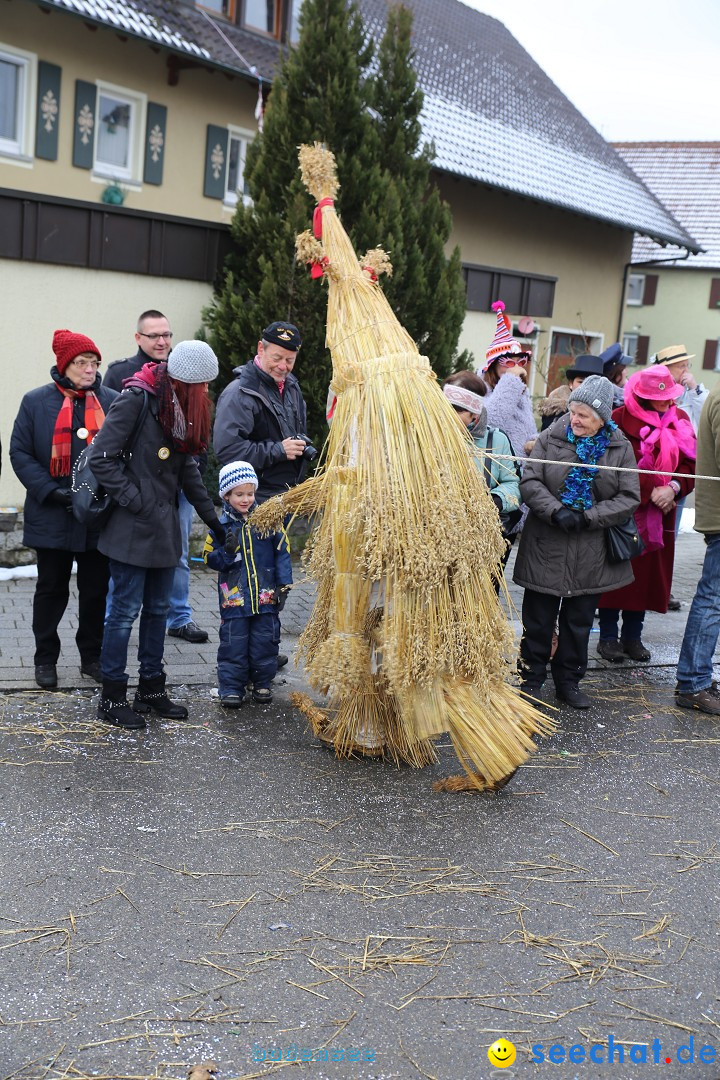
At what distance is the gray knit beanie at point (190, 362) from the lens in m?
4.93

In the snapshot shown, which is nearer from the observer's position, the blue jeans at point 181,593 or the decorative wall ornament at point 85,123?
the blue jeans at point 181,593

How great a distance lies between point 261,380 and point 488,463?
1294 millimetres

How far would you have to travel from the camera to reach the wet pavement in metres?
2.87

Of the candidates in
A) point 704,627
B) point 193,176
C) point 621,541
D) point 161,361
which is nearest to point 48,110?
point 193,176

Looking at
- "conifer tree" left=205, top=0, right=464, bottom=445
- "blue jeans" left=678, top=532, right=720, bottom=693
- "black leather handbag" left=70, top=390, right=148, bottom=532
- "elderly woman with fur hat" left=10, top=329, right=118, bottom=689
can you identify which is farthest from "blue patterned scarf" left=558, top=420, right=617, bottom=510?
"conifer tree" left=205, top=0, right=464, bottom=445

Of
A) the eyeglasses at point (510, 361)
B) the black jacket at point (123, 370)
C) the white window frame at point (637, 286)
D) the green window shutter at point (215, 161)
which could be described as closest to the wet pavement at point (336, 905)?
the black jacket at point (123, 370)

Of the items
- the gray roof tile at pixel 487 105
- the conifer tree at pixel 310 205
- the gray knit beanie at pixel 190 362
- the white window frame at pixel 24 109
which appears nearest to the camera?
the gray knit beanie at pixel 190 362

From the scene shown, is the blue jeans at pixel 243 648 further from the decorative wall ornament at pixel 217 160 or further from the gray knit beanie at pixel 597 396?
the decorative wall ornament at pixel 217 160

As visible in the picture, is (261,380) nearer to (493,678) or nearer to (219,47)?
(493,678)

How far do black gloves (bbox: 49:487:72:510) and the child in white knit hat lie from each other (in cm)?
74

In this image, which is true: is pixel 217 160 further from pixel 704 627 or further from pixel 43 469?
pixel 704 627

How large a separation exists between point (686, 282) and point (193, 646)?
107 feet

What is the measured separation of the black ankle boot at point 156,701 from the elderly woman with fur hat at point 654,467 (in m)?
2.97
